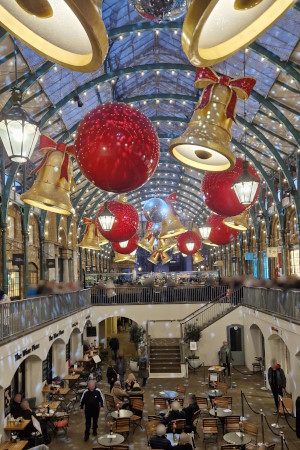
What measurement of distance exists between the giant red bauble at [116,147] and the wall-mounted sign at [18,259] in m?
16.9

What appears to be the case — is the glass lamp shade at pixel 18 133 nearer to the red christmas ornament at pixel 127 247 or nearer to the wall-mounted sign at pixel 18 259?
the red christmas ornament at pixel 127 247

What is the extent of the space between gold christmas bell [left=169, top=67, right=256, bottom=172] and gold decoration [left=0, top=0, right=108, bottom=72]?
1807 mm

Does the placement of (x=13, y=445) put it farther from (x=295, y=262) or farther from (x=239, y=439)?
(x=295, y=262)

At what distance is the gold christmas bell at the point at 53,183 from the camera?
4.49 m

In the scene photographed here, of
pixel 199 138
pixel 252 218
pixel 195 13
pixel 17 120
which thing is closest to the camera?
pixel 195 13

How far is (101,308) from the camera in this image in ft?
80.7

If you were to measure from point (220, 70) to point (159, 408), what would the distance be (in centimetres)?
1395

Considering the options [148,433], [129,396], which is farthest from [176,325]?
[148,433]

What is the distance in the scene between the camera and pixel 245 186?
198 inches

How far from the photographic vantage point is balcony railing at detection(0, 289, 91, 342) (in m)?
10.5

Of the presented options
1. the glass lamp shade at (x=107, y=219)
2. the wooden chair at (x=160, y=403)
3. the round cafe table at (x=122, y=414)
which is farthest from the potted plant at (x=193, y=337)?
the glass lamp shade at (x=107, y=219)

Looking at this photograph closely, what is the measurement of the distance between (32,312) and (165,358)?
9.75 m

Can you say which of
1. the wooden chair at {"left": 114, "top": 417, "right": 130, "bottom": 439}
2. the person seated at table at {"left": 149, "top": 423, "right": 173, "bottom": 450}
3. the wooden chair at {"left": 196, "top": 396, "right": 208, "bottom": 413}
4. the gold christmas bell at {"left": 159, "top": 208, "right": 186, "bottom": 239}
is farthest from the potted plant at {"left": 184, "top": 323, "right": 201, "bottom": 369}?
the person seated at table at {"left": 149, "top": 423, "right": 173, "bottom": 450}

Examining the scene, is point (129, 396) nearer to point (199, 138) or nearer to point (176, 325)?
point (176, 325)
